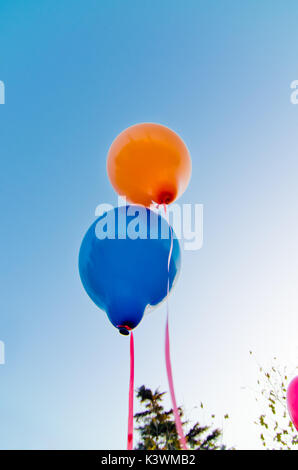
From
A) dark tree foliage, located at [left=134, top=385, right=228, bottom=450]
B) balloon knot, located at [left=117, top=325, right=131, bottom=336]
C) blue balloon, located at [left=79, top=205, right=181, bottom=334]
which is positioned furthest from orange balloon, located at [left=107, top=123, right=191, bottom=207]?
dark tree foliage, located at [left=134, top=385, right=228, bottom=450]

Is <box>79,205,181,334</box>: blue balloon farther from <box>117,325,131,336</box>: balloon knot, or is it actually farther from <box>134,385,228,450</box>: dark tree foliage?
<box>134,385,228,450</box>: dark tree foliage

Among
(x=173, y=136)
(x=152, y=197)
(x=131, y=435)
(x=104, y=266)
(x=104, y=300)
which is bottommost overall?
(x=131, y=435)

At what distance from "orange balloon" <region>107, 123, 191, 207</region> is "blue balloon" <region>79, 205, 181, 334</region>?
0.60 feet

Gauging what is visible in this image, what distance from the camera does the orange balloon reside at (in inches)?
73.0

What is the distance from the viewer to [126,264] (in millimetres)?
1670

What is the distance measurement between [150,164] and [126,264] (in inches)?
24.5

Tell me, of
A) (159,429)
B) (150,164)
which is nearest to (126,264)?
(150,164)

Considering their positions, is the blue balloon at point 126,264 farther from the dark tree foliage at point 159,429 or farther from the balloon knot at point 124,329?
the dark tree foliage at point 159,429

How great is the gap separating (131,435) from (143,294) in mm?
662
